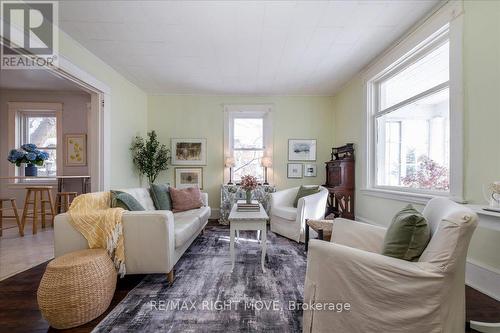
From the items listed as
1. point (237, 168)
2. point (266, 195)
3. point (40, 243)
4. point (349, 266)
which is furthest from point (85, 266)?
point (237, 168)

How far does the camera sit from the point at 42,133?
16.7ft

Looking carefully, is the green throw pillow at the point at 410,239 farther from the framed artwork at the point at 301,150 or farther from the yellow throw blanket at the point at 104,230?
the framed artwork at the point at 301,150

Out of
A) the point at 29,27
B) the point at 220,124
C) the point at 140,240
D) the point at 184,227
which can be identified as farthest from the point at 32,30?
the point at 220,124

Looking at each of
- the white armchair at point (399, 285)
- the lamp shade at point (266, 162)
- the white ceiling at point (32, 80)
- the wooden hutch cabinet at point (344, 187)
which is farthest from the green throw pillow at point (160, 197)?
the wooden hutch cabinet at point (344, 187)

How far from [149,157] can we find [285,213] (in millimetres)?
2889

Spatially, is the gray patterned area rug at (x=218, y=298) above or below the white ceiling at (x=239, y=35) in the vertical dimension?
below

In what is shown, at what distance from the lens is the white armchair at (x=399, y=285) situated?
1086 millimetres

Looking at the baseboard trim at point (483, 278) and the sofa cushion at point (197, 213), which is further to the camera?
the sofa cushion at point (197, 213)

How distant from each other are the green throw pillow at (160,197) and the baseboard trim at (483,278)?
340 cm

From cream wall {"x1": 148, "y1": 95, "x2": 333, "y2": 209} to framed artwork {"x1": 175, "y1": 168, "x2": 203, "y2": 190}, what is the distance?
0.39 ft

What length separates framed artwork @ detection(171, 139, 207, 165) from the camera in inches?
200

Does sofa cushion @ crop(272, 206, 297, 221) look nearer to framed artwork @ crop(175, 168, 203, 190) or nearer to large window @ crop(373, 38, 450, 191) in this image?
large window @ crop(373, 38, 450, 191)

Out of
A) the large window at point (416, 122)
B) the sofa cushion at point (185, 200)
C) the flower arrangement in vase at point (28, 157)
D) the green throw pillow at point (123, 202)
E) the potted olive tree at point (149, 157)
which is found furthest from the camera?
the potted olive tree at point (149, 157)

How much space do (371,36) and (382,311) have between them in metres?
3.00
